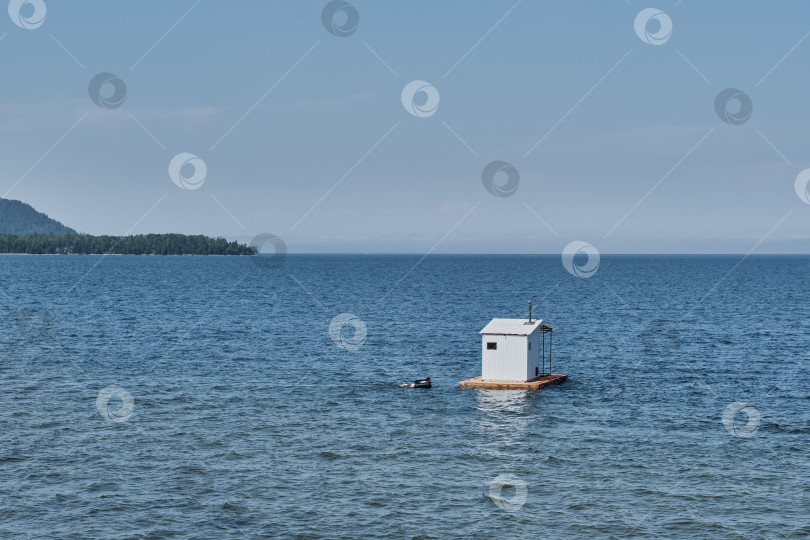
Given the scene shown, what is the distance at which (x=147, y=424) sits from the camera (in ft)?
130

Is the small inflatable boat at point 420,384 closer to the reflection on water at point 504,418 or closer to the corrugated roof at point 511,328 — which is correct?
the reflection on water at point 504,418

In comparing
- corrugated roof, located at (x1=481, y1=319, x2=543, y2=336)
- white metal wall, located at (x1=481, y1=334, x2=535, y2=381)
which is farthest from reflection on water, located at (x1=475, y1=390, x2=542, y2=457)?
corrugated roof, located at (x1=481, y1=319, x2=543, y2=336)

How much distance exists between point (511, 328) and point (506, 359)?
1962 millimetres

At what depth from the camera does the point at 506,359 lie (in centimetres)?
4966

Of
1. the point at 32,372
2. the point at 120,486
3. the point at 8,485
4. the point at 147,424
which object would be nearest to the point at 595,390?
the point at 147,424

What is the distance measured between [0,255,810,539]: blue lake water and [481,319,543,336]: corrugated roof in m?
3.85

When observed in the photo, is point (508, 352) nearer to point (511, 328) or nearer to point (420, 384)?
point (511, 328)

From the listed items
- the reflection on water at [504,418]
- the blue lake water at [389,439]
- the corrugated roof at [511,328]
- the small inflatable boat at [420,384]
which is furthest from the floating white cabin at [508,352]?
the small inflatable boat at [420,384]

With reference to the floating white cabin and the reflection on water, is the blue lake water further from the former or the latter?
the floating white cabin

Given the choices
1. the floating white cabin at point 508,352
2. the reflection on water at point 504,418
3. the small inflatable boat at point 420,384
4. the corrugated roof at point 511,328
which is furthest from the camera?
the small inflatable boat at point 420,384

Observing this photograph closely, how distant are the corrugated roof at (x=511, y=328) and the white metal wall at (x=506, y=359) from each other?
0.37m

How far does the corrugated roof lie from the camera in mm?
48719

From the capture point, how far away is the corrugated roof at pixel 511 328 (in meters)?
48.7

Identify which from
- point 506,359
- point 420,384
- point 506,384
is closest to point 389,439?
point 420,384
